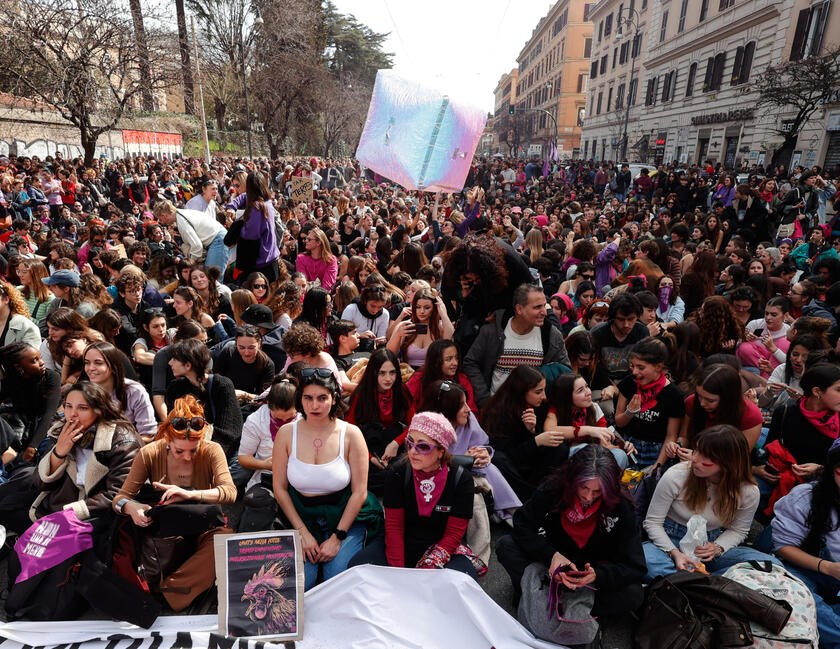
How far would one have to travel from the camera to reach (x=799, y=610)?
266cm

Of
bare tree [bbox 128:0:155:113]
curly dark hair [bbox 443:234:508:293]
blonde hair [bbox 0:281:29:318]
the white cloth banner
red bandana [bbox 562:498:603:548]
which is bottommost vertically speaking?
the white cloth banner

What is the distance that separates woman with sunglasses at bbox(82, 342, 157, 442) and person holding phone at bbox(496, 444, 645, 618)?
283cm

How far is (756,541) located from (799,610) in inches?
34.8

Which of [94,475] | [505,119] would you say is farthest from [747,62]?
[505,119]

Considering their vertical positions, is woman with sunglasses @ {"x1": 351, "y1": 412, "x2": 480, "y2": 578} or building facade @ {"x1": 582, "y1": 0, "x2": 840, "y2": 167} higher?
building facade @ {"x1": 582, "y1": 0, "x2": 840, "y2": 167}

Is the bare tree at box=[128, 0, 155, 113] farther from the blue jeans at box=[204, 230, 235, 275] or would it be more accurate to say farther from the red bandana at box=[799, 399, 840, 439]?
the red bandana at box=[799, 399, 840, 439]

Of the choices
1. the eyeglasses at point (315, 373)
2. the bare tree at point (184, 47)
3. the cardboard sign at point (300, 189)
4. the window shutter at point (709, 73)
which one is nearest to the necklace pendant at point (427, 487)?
the eyeglasses at point (315, 373)

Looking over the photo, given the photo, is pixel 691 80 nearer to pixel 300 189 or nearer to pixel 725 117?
pixel 725 117

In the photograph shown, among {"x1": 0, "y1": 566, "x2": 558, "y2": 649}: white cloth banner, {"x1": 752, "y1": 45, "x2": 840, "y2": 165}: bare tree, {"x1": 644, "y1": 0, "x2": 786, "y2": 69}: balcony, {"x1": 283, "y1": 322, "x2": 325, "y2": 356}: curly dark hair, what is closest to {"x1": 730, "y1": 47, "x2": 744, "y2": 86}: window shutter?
{"x1": 644, "y1": 0, "x2": 786, "y2": 69}: balcony

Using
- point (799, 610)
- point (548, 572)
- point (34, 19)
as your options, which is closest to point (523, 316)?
point (548, 572)

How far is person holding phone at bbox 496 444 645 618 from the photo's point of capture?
9.32 ft

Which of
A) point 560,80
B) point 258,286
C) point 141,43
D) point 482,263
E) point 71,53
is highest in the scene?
point 560,80

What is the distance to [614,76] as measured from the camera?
44.3 meters

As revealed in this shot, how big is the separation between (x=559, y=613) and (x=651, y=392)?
72.7 inches
